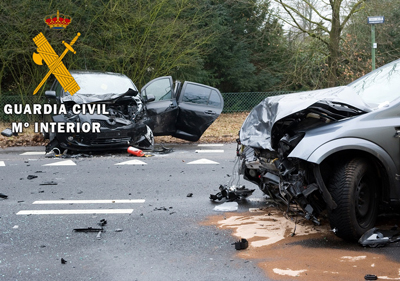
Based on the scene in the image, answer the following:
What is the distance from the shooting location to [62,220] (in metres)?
5.32

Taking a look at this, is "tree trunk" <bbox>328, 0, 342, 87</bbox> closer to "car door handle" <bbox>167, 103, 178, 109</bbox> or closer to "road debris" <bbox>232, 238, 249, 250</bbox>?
"car door handle" <bbox>167, 103, 178, 109</bbox>

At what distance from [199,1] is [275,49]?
18.0 feet

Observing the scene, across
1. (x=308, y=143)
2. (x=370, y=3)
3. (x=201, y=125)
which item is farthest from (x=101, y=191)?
(x=370, y=3)

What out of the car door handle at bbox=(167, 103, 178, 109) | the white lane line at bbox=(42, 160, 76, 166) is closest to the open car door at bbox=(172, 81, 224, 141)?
the car door handle at bbox=(167, 103, 178, 109)

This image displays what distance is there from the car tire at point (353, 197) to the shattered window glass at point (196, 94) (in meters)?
7.73

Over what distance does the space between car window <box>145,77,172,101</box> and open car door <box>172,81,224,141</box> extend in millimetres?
326

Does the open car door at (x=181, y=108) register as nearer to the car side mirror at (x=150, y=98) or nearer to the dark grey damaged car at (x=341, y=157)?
the car side mirror at (x=150, y=98)

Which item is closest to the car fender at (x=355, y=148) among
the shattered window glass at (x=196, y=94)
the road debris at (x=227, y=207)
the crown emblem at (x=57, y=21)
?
the road debris at (x=227, y=207)

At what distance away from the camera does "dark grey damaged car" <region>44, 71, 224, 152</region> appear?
32.6ft

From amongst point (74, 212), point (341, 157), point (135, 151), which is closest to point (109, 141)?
point (135, 151)

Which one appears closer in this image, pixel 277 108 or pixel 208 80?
pixel 277 108

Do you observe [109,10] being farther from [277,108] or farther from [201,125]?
[277,108]

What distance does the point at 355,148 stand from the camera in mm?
4180

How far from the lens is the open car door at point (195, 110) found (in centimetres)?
1159
